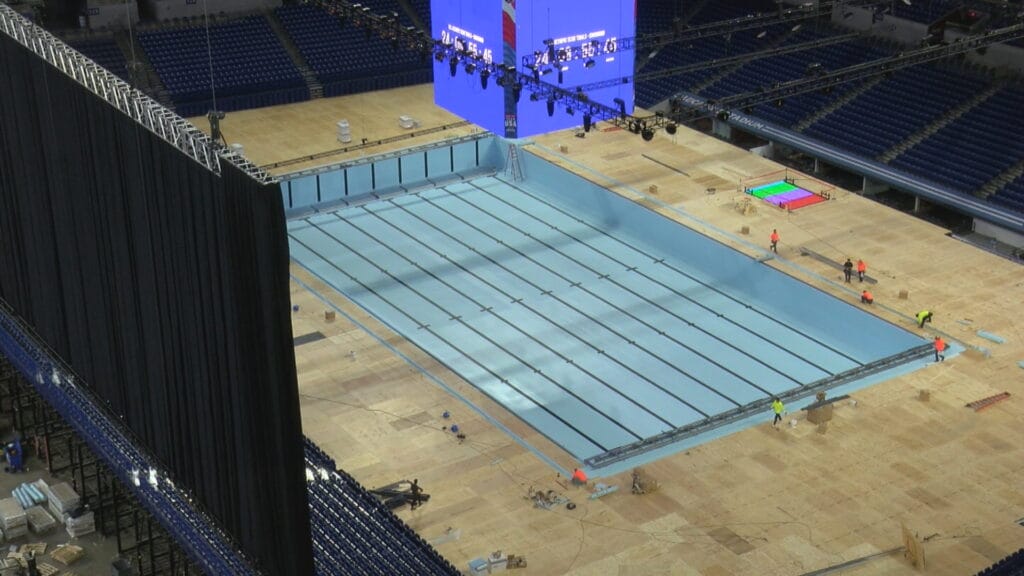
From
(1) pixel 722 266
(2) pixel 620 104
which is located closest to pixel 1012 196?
(1) pixel 722 266

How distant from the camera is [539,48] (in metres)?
34.5

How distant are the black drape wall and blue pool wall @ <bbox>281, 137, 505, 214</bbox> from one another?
17.7 metres

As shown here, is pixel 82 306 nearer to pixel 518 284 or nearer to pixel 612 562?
pixel 612 562

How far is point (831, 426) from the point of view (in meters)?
32.2

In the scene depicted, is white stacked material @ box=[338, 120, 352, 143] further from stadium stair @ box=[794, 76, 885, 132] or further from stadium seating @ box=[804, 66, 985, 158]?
stadium seating @ box=[804, 66, 985, 158]

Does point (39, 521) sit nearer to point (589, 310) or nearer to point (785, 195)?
point (589, 310)

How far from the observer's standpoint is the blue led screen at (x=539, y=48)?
113ft

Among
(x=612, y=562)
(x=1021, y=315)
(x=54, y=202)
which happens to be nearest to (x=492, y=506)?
(x=612, y=562)

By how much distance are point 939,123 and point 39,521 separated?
29.9 meters

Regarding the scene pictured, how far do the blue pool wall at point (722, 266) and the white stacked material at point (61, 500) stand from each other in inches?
734

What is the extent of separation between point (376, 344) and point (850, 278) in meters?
12.4

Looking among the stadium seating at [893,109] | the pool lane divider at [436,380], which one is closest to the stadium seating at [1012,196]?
the stadium seating at [893,109]

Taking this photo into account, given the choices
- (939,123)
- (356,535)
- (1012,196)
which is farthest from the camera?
(939,123)

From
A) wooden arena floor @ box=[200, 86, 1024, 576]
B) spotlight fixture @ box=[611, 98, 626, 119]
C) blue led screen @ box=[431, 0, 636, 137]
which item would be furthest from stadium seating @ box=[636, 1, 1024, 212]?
blue led screen @ box=[431, 0, 636, 137]
